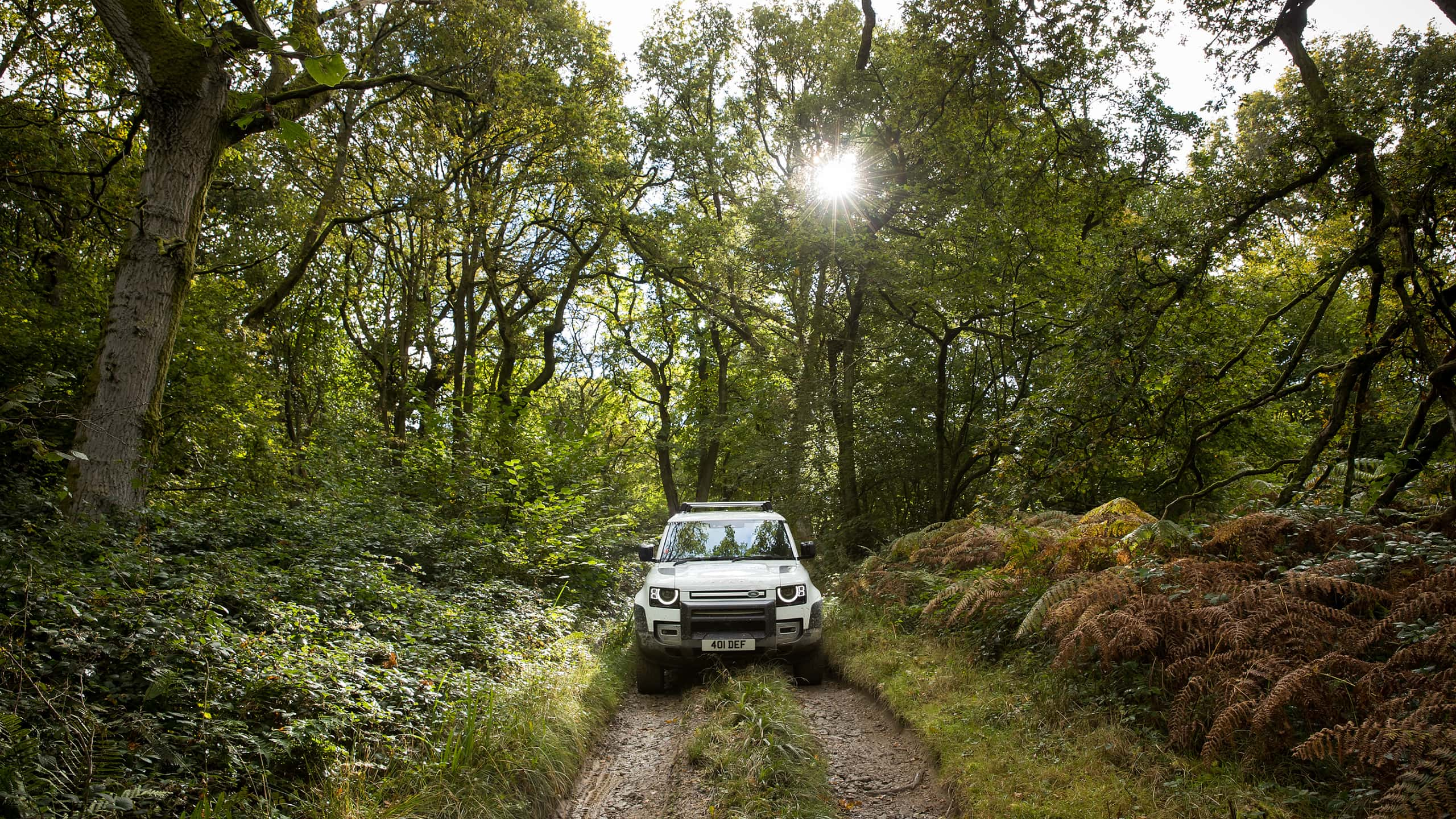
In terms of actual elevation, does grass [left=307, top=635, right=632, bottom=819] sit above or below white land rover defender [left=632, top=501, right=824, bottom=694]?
below

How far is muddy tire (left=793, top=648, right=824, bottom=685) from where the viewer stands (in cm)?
746

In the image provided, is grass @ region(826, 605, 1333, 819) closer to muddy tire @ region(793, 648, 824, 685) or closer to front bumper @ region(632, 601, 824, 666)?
muddy tire @ region(793, 648, 824, 685)

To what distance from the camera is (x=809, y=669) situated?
7535 millimetres

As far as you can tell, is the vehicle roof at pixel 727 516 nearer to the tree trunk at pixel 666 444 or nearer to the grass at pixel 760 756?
the grass at pixel 760 756

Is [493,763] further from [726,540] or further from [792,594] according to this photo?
[726,540]

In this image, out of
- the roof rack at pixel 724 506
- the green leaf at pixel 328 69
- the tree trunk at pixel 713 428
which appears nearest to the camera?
the green leaf at pixel 328 69

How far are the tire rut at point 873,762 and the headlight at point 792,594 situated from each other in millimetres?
984

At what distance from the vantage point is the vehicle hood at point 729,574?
721 cm

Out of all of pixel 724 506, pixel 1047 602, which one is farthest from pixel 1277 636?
pixel 724 506

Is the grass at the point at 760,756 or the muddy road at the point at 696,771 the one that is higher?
the grass at the point at 760,756

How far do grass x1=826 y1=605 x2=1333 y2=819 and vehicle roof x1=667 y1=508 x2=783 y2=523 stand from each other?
8.73 feet

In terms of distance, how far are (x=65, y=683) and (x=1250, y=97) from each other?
10777 millimetres

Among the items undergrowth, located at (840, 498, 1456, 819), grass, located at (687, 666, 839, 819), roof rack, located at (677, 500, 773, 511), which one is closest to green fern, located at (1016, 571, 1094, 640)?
undergrowth, located at (840, 498, 1456, 819)

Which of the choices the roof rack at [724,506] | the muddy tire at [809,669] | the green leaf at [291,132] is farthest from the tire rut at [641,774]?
the green leaf at [291,132]
